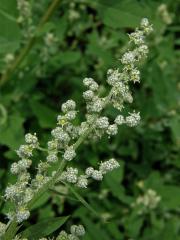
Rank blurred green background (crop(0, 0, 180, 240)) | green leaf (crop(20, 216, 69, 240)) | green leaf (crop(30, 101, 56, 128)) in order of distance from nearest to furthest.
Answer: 1. green leaf (crop(20, 216, 69, 240))
2. blurred green background (crop(0, 0, 180, 240))
3. green leaf (crop(30, 101, 56, 128))

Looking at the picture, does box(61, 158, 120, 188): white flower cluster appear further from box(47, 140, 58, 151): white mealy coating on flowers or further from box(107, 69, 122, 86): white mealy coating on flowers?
box(107, 69, 122, 86): white mealy coating on flowers

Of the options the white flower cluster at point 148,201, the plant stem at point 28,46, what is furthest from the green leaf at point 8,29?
the white flower cluster at point 148,201

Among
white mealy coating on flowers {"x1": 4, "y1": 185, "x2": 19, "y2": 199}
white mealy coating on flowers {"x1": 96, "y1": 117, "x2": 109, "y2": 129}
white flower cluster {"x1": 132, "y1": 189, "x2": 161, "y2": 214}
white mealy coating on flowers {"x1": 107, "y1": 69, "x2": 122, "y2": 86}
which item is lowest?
white mealy coating on flowers {"x1": 4, "y1": 185, "x2": 19, "y2": 199}

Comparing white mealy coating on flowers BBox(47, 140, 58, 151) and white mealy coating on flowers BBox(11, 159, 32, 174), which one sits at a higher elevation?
white mealy coating on flowers BBox(47, 140, 58, 151)

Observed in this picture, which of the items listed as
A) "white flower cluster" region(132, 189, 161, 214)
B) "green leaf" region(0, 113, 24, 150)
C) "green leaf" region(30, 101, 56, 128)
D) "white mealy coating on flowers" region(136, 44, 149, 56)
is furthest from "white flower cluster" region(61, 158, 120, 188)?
"white flower cluster" region(132, 189, 161, 214)

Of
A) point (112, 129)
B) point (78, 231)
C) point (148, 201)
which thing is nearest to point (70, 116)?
point (112, 129)

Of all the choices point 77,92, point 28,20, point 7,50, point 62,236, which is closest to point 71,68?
point 77,92

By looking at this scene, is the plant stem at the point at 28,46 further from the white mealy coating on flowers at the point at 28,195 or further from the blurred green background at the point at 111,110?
the white mealy coating on flowers at the point at 28,195
